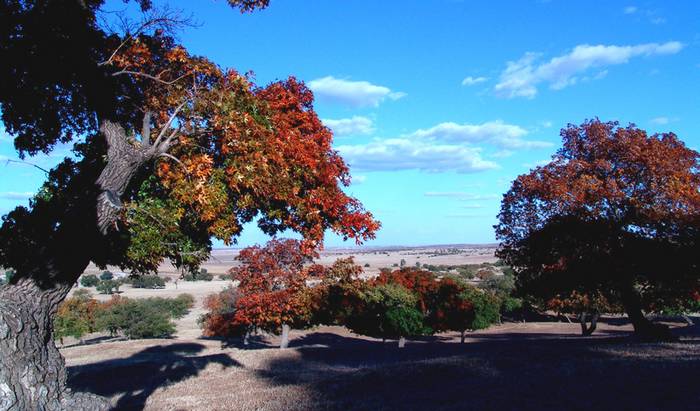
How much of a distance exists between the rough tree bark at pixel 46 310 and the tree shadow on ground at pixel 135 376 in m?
7.23

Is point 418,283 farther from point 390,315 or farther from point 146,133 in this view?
point 146,133

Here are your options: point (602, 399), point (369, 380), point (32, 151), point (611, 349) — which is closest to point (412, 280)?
point (611, 349)

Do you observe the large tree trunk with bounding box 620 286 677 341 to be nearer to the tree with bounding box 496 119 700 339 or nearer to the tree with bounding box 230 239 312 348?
the tree with bounding box 496 119 700 339

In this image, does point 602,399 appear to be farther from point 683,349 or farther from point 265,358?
point 265,358

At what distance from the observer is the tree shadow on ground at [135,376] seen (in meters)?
14.5

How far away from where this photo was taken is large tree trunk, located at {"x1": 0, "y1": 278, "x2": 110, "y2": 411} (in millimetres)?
5402

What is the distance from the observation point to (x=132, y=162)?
676 cm

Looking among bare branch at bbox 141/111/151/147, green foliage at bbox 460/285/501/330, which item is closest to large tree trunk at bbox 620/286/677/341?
green foliage at bbox 460/285/501/330

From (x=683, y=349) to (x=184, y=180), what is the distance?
1660cm

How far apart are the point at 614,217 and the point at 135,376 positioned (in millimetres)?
20903

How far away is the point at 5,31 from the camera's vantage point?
6.96 metres

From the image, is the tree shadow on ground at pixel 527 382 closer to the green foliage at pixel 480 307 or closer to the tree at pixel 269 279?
the tree at pixel 269 279

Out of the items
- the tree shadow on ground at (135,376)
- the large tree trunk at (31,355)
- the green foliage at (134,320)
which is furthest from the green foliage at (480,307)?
the large tree trunk at (31,355)

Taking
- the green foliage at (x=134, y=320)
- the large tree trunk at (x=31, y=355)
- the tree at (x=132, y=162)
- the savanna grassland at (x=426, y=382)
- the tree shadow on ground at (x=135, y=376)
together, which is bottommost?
the green foliage at (x=134, y=320)
